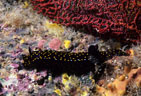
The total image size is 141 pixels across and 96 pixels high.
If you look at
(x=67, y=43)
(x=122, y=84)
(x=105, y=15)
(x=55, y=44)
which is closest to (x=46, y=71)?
(x=55, y=44)

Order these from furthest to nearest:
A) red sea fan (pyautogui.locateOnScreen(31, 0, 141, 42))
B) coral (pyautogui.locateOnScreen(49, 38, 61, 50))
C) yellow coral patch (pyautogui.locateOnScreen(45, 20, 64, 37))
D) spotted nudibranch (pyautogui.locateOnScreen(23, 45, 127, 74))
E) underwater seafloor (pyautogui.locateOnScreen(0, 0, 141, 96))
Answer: yellow coral patch (pyautogui.locateOnScreen(45, 20, 64, 37)) < coral (pyautogui.locateOnScreen(49, 38, 61, 50)) < red sea fan (pyautogui.locateOnScreen(31, 0, 141, 42)) < spotted nudibranch (pyautogui.locateOnScreen(23, 45, 127, 74)) < underwater seafloor (pyautogui.locateOnScreen(0, 0, 141, 96))

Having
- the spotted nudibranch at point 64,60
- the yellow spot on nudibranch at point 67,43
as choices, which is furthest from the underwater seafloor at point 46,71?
the spotted nudibranch at point 64,60

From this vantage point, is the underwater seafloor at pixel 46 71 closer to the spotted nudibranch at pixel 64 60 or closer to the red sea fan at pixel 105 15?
the spotted nudibranch at pixel 64 60

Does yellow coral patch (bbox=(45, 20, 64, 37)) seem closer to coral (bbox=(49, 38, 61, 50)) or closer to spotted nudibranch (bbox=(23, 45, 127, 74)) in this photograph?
coral (bbox=(49, 38, 61, 50))

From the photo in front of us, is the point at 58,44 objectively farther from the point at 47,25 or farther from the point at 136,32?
the point at 136,32

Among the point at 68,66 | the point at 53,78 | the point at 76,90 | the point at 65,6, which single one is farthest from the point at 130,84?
the point at 65,6

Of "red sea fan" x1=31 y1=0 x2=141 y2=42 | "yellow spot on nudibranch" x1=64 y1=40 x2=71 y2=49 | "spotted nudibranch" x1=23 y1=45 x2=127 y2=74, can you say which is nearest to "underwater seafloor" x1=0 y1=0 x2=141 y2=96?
"yellow spot on nudibranch" x1=64 y1=40 x2=71 y2=49
